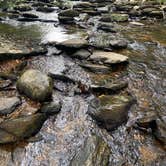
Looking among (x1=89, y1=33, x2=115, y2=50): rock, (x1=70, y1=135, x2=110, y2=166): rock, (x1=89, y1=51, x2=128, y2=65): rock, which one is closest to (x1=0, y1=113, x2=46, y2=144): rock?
(x1=70, y1=135, x2=110, y2=166): rock

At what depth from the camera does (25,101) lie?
5895mm

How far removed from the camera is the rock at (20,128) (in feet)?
15.8

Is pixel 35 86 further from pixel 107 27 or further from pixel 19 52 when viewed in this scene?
pixel 107 27

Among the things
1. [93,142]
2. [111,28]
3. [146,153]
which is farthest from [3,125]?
[111,28]

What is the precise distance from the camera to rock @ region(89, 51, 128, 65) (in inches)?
313

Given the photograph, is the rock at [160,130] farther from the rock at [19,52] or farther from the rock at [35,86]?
the rock at [19,52]

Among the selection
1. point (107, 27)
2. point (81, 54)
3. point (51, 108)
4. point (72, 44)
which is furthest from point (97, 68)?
point (107, 27)

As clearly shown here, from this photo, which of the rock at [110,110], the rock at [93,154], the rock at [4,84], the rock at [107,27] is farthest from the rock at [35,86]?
the rock at [107,27]

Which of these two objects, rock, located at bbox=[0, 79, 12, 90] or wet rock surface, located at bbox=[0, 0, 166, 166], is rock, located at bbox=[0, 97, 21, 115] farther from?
rock, located at bbox=[0, 79, 12, 90]

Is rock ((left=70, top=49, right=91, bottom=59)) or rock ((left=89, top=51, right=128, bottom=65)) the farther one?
rock ((left=70, top=49, right=91, bottom=59))

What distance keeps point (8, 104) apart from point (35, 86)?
66 centimetres

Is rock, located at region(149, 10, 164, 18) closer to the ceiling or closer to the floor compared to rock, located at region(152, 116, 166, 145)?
closer to the floor

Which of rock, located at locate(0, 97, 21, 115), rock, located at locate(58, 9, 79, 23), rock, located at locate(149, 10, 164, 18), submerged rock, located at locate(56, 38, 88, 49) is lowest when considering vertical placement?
rock, located at locate(149, 10, 164, 18)

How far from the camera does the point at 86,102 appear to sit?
20.1 feet
